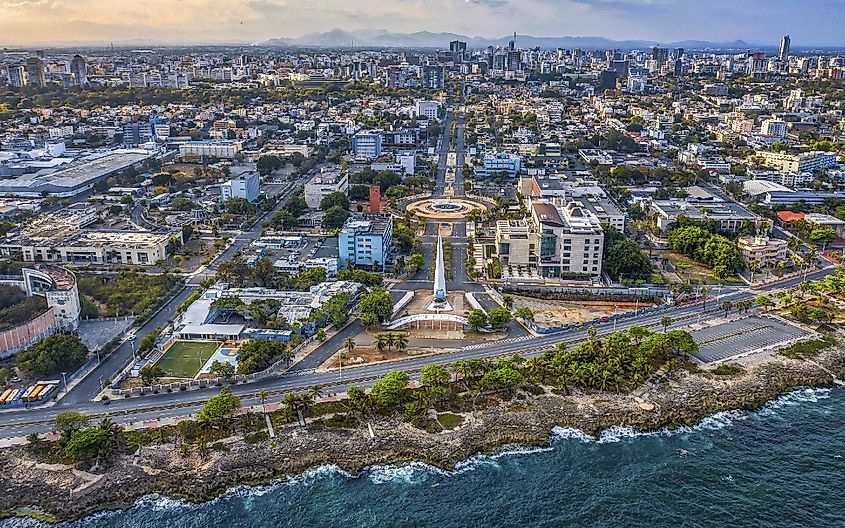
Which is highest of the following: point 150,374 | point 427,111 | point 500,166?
point 427,111

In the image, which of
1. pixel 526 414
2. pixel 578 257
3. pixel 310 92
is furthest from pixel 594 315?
pixel 310 92

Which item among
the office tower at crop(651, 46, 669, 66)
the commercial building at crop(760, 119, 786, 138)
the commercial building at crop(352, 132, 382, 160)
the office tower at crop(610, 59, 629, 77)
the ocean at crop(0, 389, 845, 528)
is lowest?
the ocean at crop(0, 389, 845, 528)

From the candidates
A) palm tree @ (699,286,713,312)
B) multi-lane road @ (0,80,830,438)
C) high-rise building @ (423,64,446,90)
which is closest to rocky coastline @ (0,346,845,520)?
multi-lane road @ (0,80,830,438)

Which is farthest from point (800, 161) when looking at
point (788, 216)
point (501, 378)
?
point (501, 378)

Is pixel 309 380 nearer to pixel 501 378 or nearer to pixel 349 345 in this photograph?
pixel 349 345

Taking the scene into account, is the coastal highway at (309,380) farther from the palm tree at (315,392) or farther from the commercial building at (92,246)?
the commercial building at (92,246)

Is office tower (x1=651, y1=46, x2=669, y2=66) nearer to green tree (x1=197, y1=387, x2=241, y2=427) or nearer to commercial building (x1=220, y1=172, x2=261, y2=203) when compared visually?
commercial building (x1=220, y1=172, x2=261, y2=203)
